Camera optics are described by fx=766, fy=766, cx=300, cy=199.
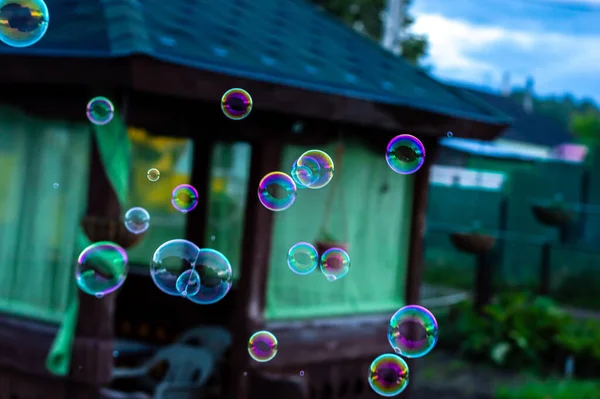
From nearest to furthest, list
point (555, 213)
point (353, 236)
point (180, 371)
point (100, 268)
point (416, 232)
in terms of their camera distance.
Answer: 1. point (100, 268)
2. point (180, 371)
3. point (353, 236)
4. point (416, 232)
5. point (555, 213)

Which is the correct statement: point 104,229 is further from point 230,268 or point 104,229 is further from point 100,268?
point 230,268

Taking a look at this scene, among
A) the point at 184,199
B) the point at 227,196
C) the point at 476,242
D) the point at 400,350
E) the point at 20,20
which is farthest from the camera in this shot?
the point at 476,242

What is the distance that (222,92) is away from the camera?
14.5 ft

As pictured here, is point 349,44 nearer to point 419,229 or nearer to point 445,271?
point 419,229

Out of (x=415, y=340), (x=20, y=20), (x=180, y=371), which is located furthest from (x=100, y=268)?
(x=415, y=340)

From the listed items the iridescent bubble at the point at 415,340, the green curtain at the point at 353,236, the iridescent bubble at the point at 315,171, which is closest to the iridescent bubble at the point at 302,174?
the iridescent bubble at the point at 315,171

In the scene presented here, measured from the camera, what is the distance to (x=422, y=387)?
7910mm

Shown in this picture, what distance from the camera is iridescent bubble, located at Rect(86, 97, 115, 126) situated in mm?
4434

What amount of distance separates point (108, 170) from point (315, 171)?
4.02 ft

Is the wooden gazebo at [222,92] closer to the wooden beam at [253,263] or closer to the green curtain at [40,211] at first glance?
the wooden beam at [253,263]

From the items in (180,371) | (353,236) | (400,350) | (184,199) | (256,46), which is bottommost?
(180,371)

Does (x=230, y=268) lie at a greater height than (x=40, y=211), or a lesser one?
lesser

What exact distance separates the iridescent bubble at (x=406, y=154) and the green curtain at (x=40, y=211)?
190 cm

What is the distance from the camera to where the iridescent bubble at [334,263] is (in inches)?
187
